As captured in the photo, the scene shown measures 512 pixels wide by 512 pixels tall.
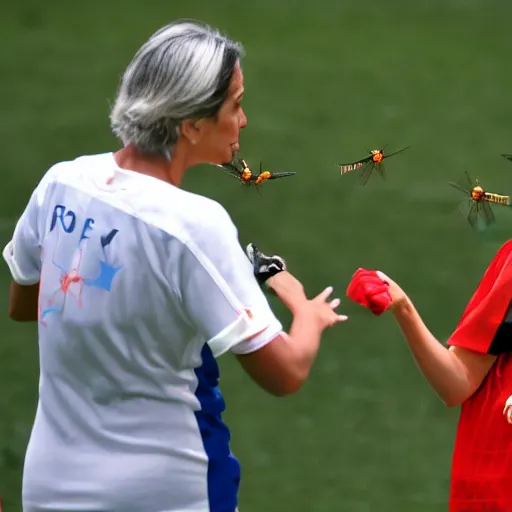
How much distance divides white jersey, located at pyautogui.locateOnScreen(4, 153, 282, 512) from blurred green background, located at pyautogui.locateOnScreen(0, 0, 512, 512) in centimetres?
133

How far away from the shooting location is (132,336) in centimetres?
137

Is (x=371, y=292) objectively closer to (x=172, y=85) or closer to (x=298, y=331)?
(x=298, y=331)

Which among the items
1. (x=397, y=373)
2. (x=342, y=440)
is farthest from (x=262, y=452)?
(x=397, y=373)

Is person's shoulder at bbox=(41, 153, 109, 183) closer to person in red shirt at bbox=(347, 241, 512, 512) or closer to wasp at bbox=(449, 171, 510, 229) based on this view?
person in red shirt at bbox=(347, 241, 512, 512)

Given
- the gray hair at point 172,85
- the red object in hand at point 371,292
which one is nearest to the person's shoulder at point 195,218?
the gray hair at point 172,85

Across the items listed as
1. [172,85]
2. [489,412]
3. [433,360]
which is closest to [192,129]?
[172,85]

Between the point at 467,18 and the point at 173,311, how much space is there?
1743 mm

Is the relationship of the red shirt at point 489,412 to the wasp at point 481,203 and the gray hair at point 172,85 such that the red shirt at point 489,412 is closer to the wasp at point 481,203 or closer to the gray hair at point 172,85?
the wasp at point 481,203

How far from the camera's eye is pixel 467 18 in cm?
285

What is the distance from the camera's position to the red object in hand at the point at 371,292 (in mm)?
1593

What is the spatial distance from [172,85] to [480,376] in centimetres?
67

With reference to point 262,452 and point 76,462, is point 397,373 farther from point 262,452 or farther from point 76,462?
point 76,462

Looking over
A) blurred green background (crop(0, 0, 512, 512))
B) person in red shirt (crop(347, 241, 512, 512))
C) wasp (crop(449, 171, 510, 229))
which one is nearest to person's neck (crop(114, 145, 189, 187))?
person in red shirt (crop(347, 241, 512, 512))

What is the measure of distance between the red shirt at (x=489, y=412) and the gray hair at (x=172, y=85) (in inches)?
21.1
